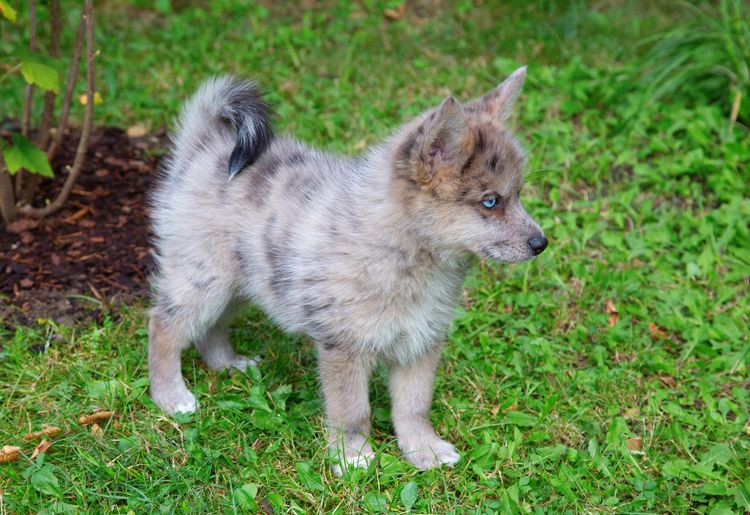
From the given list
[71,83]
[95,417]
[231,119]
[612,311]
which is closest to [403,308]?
[231,119]

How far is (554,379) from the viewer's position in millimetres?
4363

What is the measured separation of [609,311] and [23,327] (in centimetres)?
310

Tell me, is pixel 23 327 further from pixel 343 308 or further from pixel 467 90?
pixel 467 90

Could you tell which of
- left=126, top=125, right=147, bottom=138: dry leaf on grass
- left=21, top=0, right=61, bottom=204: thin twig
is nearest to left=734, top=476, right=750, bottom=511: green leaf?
left=21, top=0, right=61, bottom=204: thin twig

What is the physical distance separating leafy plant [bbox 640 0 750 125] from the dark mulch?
3.64 m

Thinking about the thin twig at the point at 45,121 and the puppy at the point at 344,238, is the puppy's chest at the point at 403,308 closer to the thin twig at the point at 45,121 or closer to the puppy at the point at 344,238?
the puppy at the point at 344,238

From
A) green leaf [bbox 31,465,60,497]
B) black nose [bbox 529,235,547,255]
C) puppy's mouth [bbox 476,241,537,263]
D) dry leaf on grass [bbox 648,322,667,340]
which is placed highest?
black nose [bbox 529,235,547,255]

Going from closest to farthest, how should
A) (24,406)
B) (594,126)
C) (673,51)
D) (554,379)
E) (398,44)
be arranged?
(24,406)
(554,379)
(594,126)
(673,51)
(398,44)

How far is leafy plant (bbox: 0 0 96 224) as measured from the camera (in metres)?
4.38

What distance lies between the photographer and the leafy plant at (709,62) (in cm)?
618

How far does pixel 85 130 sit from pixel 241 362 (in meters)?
1.58

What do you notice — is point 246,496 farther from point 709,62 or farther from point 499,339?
point 709,62

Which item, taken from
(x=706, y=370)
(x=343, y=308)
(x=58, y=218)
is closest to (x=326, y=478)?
(x=343, y=308)

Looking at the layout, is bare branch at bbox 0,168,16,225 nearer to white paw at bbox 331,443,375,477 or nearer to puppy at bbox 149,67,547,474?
puppy at bbox 149,67,547,474
